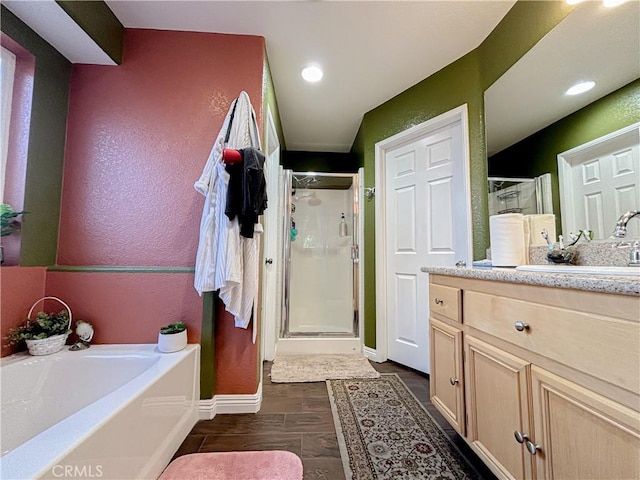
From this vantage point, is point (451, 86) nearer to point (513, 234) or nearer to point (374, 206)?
point (374, 206)

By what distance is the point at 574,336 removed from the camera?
687 mm

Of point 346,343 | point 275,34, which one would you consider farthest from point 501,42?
point 346,343

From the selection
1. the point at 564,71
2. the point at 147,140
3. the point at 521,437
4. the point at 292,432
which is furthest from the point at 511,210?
the point at 147,140

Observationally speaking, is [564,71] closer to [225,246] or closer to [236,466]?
[225,246]

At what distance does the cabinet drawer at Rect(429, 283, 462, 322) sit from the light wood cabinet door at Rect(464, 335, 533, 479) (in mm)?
118

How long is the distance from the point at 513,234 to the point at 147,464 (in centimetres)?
186

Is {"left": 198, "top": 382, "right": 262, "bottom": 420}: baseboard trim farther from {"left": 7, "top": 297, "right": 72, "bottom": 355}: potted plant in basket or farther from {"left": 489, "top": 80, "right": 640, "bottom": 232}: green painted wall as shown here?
{"left": 489, "top": 80, "right": 640, "bottom": 232}: green painted wall

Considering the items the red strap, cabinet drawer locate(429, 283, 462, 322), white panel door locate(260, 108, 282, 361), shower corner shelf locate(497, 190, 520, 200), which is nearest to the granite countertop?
cabinet drawer locate(429, 283, 462, 322)

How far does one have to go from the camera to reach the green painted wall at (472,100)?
143 centimetres

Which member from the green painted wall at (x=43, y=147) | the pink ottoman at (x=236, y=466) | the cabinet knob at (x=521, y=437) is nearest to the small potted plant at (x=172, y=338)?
the pink ottoman at (x=236, y=466)

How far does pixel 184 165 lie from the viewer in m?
1.63

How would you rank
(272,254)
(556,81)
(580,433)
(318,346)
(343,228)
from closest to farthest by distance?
1. (580,433)
2. (556,81)
3. (272,254)
4. (318,346)
5. (343,228)

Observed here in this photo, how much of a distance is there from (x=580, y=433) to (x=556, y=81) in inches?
59.7

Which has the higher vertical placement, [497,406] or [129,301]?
[129,301]
